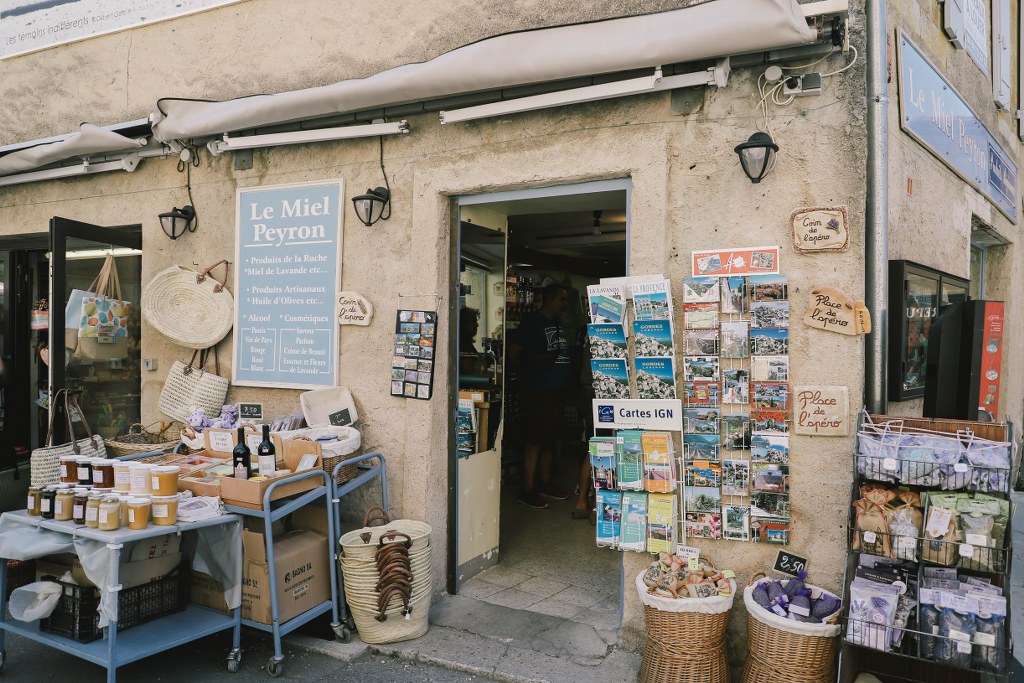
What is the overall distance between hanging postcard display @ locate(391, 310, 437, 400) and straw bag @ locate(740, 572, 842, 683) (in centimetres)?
235

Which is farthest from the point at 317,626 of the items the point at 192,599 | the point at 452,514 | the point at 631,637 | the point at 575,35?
the point at 575,35

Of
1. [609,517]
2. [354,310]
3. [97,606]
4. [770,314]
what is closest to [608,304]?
[770,314]

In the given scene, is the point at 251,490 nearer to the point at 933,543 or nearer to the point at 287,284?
the point at 287,284

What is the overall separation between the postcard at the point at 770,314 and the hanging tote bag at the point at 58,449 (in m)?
4.11

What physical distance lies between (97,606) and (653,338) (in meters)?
3.17

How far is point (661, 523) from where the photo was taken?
3803 millimetres

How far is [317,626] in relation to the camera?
14.3ft

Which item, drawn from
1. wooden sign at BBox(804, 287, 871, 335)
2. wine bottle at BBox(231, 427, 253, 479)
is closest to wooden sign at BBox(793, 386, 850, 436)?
wooden sign at BBox(804, 287, 871, 335)

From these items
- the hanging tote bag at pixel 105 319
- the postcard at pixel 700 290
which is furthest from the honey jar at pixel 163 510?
the postcard at pixel 700 290

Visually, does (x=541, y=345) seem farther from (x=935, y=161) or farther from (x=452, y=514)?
(x=935, y=161)

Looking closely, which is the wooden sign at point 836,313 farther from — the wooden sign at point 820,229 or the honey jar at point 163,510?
the honey jar at point 163,510

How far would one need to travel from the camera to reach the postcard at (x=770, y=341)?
3.60 meters

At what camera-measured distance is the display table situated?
3.28 m

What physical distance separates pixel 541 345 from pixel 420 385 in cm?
220
